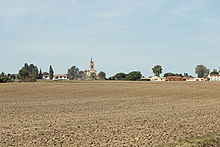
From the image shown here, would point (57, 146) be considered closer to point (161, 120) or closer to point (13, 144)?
point (13, 144)

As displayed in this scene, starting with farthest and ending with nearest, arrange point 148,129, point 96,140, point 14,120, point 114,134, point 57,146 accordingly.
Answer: point 14,120
point 148,129
point 114,134
point 96,140
point 57,146

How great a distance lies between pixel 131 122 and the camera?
18891mm

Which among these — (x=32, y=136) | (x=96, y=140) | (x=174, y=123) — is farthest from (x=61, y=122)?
(x=174, y=123)

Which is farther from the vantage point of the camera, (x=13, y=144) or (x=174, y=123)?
(x=174, y=123)

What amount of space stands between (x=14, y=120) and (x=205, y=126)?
11393 millimetres

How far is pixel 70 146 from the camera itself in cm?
1274

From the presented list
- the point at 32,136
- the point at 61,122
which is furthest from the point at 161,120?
the point at 32,136

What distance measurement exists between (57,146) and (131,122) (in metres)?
7.04

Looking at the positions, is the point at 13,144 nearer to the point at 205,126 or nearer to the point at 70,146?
the point at 70,146

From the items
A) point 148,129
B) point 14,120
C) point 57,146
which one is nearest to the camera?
point 57,146

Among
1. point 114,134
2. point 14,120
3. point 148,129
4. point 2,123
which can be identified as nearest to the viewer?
point 114,134

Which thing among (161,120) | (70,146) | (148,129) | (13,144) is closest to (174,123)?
(161,120)

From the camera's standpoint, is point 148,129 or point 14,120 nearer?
point 148,129

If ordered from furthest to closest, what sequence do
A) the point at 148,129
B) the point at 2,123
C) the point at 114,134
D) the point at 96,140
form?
1. the point at 2,123
2. the point at 148,129
3. the point at 114,134
4. the point at 96,140
